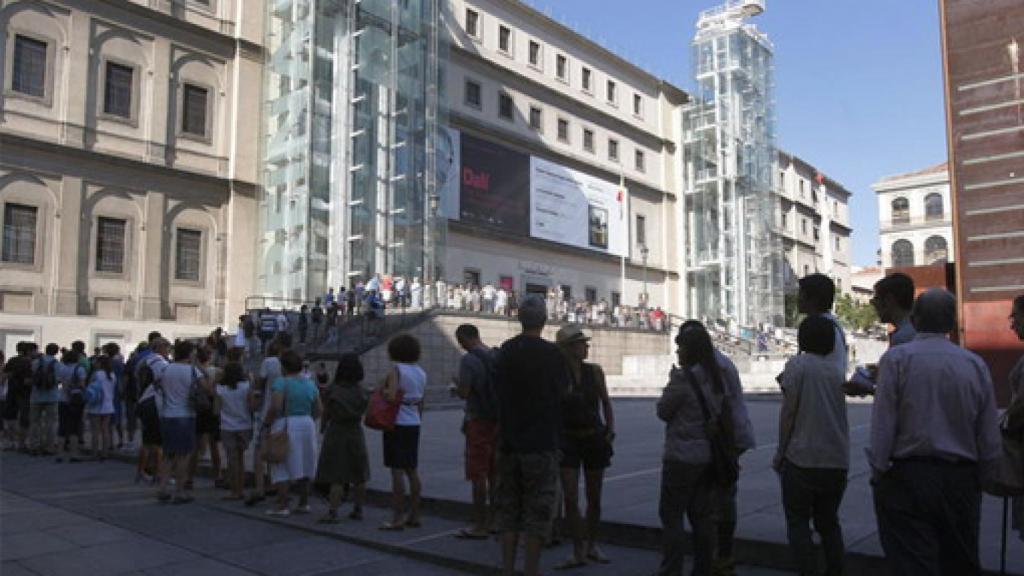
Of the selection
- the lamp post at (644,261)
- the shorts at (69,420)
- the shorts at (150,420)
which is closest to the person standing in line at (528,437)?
the shorts at (150,420)

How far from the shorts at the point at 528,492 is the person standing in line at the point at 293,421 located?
11.2ft

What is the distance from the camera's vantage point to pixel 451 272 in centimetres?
3659

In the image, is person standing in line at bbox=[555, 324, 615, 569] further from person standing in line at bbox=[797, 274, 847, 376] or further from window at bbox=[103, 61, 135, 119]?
window at bbox=[103, 61, 135, 119]

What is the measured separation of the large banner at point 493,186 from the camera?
3747cm

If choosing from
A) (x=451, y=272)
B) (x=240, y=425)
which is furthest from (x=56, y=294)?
(x=240, y=425)

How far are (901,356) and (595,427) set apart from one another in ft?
7.95

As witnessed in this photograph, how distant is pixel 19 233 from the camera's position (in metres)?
25.8

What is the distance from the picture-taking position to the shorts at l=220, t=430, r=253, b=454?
8.77 m

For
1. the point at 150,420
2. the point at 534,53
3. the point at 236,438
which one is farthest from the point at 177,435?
the point at 534,53

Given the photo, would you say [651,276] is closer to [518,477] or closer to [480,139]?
[480,139]

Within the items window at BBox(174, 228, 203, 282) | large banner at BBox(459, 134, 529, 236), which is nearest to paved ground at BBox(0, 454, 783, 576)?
window at BBox(174, 228, 203, 282)

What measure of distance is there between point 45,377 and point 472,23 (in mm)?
30486

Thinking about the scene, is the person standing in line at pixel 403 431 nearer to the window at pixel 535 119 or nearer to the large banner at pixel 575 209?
the large banner at pixel 575 209

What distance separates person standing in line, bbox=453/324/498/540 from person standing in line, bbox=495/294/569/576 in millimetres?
1356
